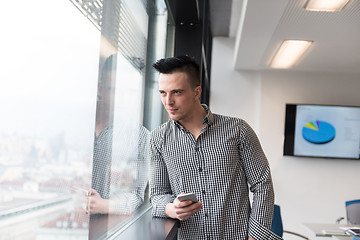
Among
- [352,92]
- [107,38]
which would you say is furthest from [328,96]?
[107,38]

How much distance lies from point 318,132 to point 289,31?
2750 mm

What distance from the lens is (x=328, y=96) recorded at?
708 centimetres

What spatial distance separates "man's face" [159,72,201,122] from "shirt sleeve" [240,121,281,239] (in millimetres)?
314

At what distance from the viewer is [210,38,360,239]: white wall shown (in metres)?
6.97

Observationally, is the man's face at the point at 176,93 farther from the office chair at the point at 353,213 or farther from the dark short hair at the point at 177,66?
the office chair at the point at 353,213

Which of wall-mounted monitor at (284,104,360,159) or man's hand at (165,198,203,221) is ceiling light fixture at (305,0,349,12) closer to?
man's hand at (165,198,203,221)

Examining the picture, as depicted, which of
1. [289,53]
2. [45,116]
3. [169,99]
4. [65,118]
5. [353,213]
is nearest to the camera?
[45,116]

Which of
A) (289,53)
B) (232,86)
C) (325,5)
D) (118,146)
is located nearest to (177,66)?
(118,146)

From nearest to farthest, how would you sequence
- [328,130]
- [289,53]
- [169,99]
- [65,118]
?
1. [65,118]
2. [169,99]
3. [289,53]
4. [328,130]

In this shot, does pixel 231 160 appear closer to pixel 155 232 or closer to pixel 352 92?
pixel 155 232

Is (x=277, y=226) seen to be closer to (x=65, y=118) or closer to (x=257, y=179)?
(x=257, y=179)

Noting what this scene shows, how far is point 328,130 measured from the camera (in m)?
6.89

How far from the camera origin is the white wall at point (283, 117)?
697cm

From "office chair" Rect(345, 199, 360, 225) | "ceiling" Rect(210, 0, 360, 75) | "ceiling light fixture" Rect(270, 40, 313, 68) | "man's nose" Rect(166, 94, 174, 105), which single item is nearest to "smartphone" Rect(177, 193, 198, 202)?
"man's nose" Rect(166, 94, 174, 105)
